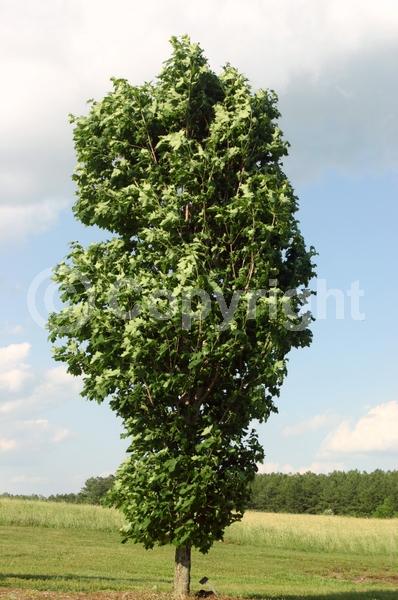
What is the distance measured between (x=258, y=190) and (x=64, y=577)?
16.7 m

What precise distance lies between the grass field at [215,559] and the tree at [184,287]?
3.83 metres

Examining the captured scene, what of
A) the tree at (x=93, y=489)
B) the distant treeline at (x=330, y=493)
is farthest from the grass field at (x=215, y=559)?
the tree at (x=93, y=489)

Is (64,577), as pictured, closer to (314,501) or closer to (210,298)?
(210,298)

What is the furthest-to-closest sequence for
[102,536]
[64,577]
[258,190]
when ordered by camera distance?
[102,536] < [64,577] < [258,190]

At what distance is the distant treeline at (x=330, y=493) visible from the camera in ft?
503

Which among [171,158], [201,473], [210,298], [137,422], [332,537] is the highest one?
[171,158]

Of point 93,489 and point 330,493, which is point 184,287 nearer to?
point 330,493

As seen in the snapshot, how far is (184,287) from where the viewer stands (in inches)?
668

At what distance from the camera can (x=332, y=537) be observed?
5503 centimetres

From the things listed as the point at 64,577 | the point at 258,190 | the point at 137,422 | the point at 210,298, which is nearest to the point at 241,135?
the point at 258,190

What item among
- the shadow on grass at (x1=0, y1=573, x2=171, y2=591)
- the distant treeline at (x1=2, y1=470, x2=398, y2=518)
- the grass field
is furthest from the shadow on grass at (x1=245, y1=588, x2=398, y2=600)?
the distant treeline at (x1=2, y1=470, x2=398, y2=518)

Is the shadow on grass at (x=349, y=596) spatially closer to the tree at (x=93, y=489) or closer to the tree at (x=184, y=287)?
the tree at (x=184, y=287)

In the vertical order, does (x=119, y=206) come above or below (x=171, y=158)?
below

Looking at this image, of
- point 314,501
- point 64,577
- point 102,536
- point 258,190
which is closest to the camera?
point 258,190
